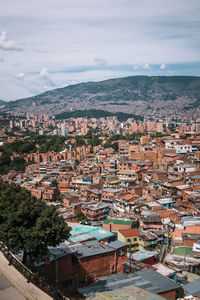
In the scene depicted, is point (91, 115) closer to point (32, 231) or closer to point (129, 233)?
point (129, 233)

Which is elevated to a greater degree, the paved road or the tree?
the tree

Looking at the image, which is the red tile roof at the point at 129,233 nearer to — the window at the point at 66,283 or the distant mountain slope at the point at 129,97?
the window at the point at 66,283

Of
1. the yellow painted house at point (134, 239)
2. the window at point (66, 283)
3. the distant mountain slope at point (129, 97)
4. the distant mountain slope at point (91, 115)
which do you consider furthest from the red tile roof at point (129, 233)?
the distant mountain slope at point (129, 97)

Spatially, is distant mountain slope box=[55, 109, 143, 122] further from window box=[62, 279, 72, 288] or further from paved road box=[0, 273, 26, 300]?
paved road box=[0, 273, 26, 300]

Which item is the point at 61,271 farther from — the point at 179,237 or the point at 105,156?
the point at 105,156

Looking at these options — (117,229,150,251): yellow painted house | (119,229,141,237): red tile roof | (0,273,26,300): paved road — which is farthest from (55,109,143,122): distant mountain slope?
(0,273,26,300): paved road

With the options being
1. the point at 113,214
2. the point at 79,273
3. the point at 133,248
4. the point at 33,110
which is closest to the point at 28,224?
the point at 79,273

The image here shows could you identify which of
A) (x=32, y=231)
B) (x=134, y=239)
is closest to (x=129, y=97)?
(x=134, y=239)
